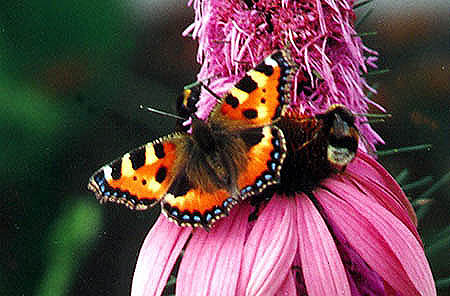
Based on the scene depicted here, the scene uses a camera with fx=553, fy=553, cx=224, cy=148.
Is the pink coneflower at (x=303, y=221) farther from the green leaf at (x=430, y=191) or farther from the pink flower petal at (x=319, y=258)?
the green leaf at (x=430, y=191)

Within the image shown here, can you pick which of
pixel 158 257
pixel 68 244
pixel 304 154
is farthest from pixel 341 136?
pixel 68 244

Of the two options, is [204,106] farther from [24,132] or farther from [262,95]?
[24,132]

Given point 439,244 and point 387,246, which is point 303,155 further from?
point 439,244

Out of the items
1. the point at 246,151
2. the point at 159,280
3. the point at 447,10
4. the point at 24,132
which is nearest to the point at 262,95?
the point at 246,151

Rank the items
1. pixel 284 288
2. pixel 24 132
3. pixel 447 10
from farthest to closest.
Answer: pixel 24 132 < pixel 447 10 < pixel 284 288

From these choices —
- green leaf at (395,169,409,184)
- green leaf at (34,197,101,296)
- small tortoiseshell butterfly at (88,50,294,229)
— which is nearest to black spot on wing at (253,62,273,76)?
small tortoiseshell butterfly at (88,50,294,229)

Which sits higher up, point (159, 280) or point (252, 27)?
point (252, 27)
